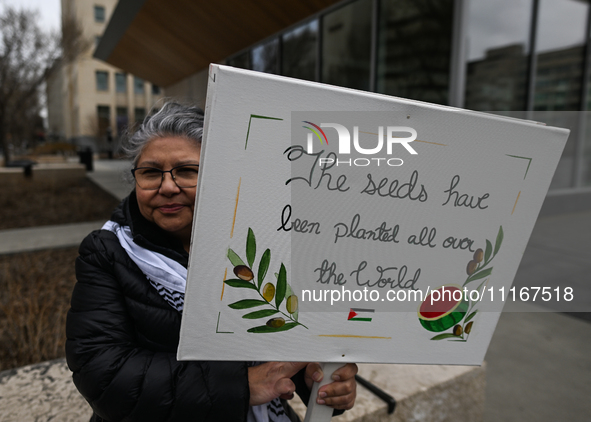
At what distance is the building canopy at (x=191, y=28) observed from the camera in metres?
7.67

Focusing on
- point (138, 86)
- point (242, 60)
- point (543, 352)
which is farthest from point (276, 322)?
point (138, 86)

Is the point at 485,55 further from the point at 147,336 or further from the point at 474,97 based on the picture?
the point at 147,336

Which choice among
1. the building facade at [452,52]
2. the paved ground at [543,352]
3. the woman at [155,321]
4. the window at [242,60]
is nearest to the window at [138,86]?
the window at [242,60]

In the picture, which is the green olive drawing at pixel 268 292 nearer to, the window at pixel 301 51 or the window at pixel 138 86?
the window at pixel 301 51

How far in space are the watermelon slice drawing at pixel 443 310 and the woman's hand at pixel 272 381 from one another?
1.13 ft

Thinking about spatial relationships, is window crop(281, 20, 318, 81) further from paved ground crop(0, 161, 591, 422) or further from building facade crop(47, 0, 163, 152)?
building facade crop(47, 0, 163, 152)

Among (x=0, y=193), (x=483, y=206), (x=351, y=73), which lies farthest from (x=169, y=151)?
(x=0, y=193)

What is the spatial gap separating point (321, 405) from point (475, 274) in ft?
1.76

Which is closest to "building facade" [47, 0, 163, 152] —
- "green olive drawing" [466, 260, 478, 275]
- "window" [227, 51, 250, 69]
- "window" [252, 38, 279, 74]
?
"window" [227, 51, 250, 69]

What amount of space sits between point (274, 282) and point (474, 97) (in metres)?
7.44

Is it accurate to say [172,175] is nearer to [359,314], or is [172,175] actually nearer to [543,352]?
[359,314]

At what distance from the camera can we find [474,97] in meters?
7.28

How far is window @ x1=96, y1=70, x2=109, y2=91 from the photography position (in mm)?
40406

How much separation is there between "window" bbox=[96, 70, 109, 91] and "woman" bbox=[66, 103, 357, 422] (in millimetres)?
44947
